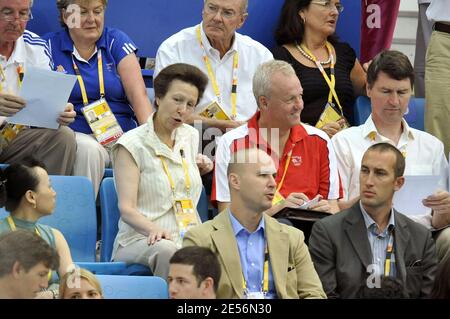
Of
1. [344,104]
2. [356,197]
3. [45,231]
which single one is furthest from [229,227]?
[344,104]

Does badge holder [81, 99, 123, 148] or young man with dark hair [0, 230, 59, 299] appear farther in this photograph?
badge holder [81, 99, 123, 148]

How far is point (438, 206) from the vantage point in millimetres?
6496

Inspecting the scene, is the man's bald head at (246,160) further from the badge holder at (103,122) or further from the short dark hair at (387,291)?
the badge holder at (103,122)

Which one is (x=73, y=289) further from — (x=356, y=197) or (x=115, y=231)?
(x=356, y=197)

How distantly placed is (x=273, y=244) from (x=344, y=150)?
1.44 metres

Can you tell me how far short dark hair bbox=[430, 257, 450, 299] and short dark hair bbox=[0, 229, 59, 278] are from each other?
5.70 feet

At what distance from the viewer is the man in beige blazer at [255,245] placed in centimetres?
556

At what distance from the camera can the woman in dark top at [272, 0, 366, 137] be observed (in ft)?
25.6

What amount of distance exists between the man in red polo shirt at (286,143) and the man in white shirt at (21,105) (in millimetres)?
869

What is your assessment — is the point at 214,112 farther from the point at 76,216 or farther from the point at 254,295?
the point at 254,295

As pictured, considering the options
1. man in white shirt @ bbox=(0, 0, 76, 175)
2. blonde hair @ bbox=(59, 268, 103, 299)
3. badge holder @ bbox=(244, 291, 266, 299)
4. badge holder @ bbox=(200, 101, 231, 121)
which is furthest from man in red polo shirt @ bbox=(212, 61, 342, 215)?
blonde hair @ bbox=(59, 268, 103, 299)

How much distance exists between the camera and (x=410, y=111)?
8.06 m

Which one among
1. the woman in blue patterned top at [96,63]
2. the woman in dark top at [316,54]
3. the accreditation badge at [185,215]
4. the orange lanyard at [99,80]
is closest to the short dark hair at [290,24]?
the woman in dark top at [316,54]

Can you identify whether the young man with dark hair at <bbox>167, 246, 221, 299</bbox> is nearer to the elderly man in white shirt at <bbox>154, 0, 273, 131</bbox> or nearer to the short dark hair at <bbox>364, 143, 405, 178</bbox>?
the short dark hair at <bbox>364, 143, 405, 178</bbox>
